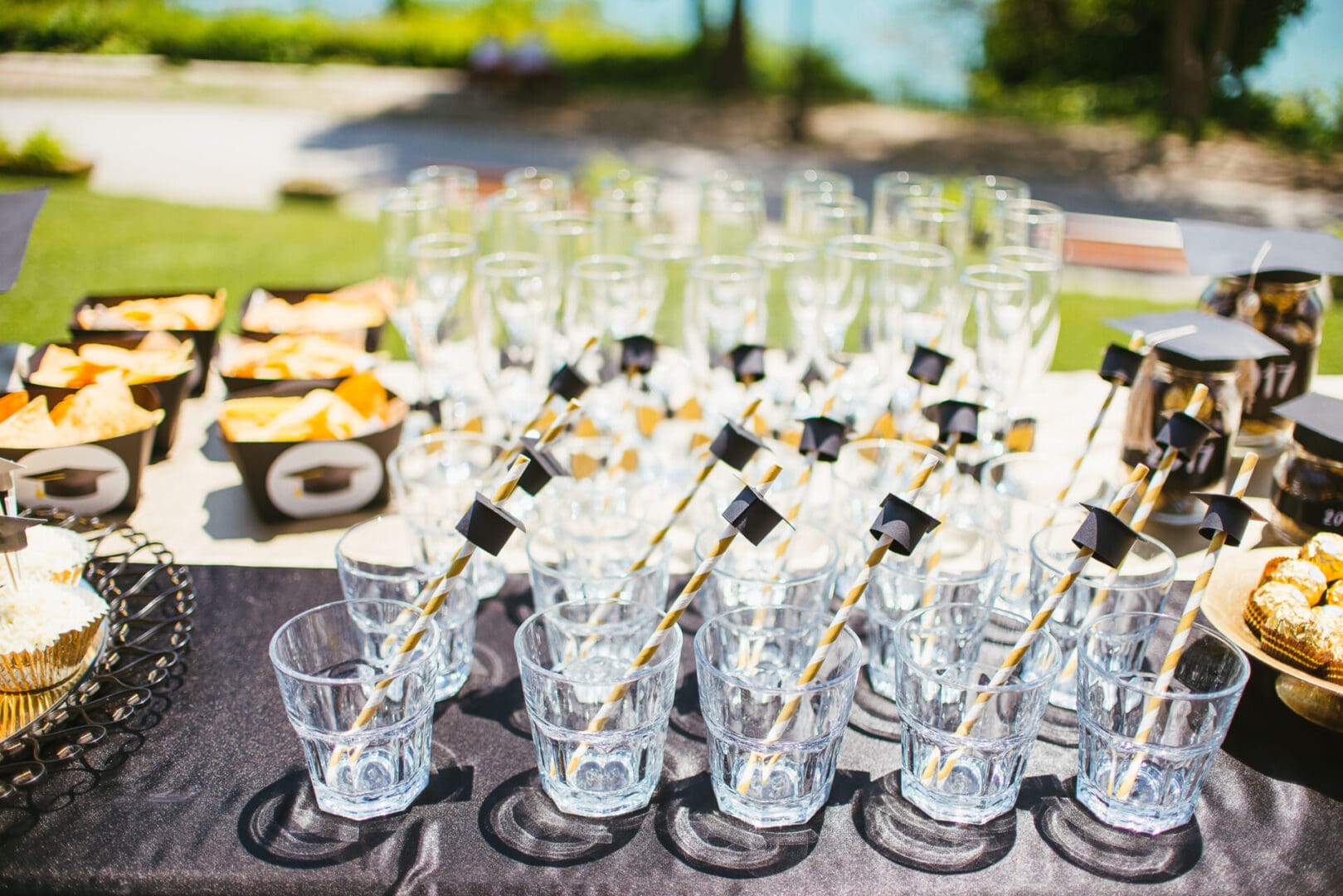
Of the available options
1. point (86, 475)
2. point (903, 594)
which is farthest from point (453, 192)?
point (903, 594)

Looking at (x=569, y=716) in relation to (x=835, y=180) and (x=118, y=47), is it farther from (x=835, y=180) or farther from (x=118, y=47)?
(x=118, y=47)

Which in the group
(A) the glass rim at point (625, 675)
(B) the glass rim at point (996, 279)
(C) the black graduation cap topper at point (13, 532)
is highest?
(B) the glass rim at point (996, 279)

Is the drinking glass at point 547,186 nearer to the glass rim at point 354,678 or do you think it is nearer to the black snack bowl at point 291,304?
the black snack bowl at point 291,304

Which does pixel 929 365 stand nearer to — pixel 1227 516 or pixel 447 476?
pixel 1227 516

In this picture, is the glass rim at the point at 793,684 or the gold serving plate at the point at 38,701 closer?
the glass rim at the point at 793,684

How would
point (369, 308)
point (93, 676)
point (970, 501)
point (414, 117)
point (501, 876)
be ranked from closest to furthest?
1. point (501, 876)
2. point (93, 676)
3. point (970, 501)
4. point (369, 308)
5. point (414, 117)

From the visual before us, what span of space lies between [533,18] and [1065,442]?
16995 mm

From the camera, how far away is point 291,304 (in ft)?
9.68

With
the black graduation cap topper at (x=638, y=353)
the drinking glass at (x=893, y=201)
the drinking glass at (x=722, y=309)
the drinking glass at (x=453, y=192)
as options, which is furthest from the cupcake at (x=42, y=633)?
the drinking glass at (x=893, y=201)

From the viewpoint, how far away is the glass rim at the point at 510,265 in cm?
232

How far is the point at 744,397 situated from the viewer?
2.33 m

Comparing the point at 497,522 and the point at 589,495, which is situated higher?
the point at 497,522

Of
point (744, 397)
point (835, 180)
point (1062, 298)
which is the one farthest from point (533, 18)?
point (744, 397)

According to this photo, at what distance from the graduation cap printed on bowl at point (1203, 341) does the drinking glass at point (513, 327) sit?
1170 millimetres
